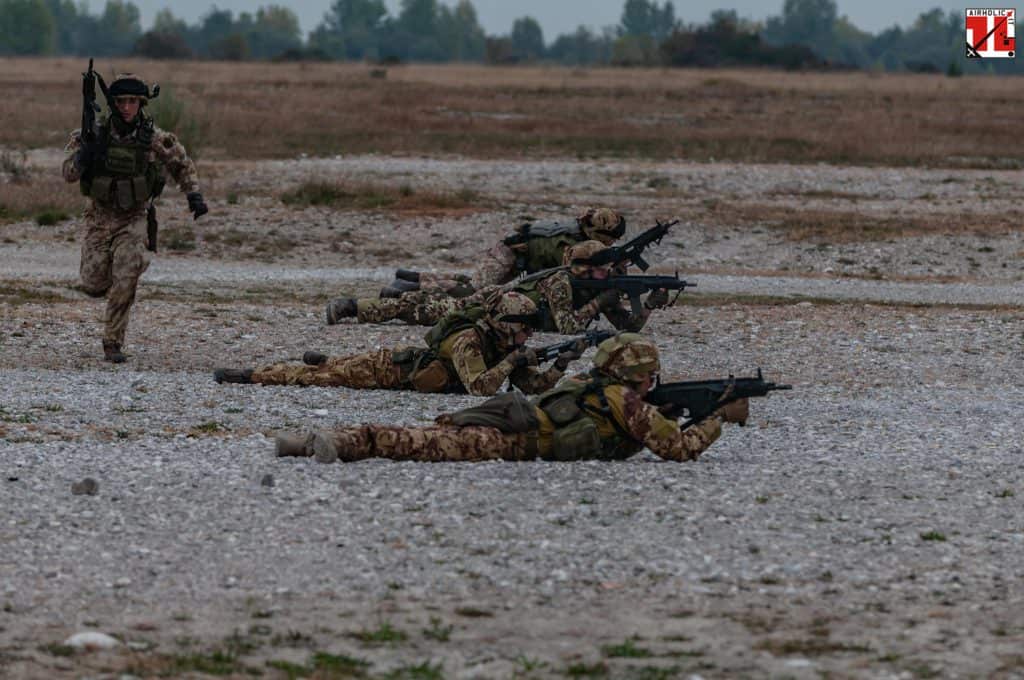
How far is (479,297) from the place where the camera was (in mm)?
12719

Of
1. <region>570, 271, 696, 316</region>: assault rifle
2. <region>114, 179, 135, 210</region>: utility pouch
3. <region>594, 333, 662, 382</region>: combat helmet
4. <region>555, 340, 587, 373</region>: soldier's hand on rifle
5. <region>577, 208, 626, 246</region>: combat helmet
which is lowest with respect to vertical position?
<region>555, 340, 587, 373</region>: soldier's hand on rifle

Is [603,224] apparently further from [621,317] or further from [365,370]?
[365,370]

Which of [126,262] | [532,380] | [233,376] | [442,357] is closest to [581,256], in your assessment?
[442,357]

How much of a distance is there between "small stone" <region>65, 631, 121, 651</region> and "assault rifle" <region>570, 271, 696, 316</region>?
7303 mm

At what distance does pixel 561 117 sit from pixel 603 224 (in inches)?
1218

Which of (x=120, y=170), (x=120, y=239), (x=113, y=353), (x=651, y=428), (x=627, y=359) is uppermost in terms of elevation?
(x=120, y=170)

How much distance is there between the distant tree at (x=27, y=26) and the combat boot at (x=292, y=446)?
447 feet

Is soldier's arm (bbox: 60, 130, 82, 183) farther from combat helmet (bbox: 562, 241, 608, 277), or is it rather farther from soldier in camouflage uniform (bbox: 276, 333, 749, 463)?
soldier in camouflage uniform (bbox: 276, 333, 749, 463)

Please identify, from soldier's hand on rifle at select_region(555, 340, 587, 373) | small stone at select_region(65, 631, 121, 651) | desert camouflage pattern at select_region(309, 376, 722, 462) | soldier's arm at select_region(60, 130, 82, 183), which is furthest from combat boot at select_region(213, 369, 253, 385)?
small stone at select_region(65, 631, 121, 651)

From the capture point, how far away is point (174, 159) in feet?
44.8

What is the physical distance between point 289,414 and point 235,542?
3577 millimetres

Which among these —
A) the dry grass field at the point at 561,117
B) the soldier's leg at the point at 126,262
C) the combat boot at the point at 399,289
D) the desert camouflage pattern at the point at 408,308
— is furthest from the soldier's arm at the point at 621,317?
the dry grass field at the point at 561,117

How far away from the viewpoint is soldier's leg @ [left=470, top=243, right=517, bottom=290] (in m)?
15.7

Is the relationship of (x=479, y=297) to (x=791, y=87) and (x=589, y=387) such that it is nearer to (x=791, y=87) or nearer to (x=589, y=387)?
(x=589, y=387)
